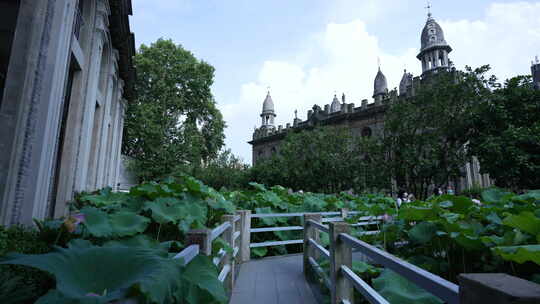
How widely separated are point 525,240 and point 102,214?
311cm

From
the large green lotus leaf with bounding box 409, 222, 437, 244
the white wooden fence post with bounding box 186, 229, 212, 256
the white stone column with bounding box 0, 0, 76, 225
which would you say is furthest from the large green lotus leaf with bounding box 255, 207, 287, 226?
the white wooden fence post with bounding box 186, 229, 212, 256

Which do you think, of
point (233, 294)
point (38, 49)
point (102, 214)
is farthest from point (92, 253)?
point (38, 49)

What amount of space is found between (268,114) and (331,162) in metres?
34.4

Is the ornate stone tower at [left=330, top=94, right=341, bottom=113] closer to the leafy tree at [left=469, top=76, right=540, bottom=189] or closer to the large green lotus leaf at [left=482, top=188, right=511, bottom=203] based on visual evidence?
the leafy tree at [left=469, top=76, right=540, bottom=189]

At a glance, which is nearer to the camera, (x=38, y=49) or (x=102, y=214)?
(x=102, y=214)

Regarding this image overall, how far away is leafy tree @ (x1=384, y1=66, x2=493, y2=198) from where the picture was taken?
16484 mm

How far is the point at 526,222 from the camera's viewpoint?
1.83 meters

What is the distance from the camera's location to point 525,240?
1912mm

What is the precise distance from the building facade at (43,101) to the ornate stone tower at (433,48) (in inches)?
1557

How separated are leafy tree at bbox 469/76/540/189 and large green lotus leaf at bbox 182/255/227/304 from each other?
797 inches

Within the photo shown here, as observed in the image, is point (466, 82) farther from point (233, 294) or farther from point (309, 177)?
point (233, 294)

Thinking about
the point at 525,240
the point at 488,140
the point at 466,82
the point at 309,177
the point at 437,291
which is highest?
the point at 466,82

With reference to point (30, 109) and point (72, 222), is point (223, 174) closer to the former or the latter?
point (30, 109)

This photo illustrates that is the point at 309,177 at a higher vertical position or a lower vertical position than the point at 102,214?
higher
